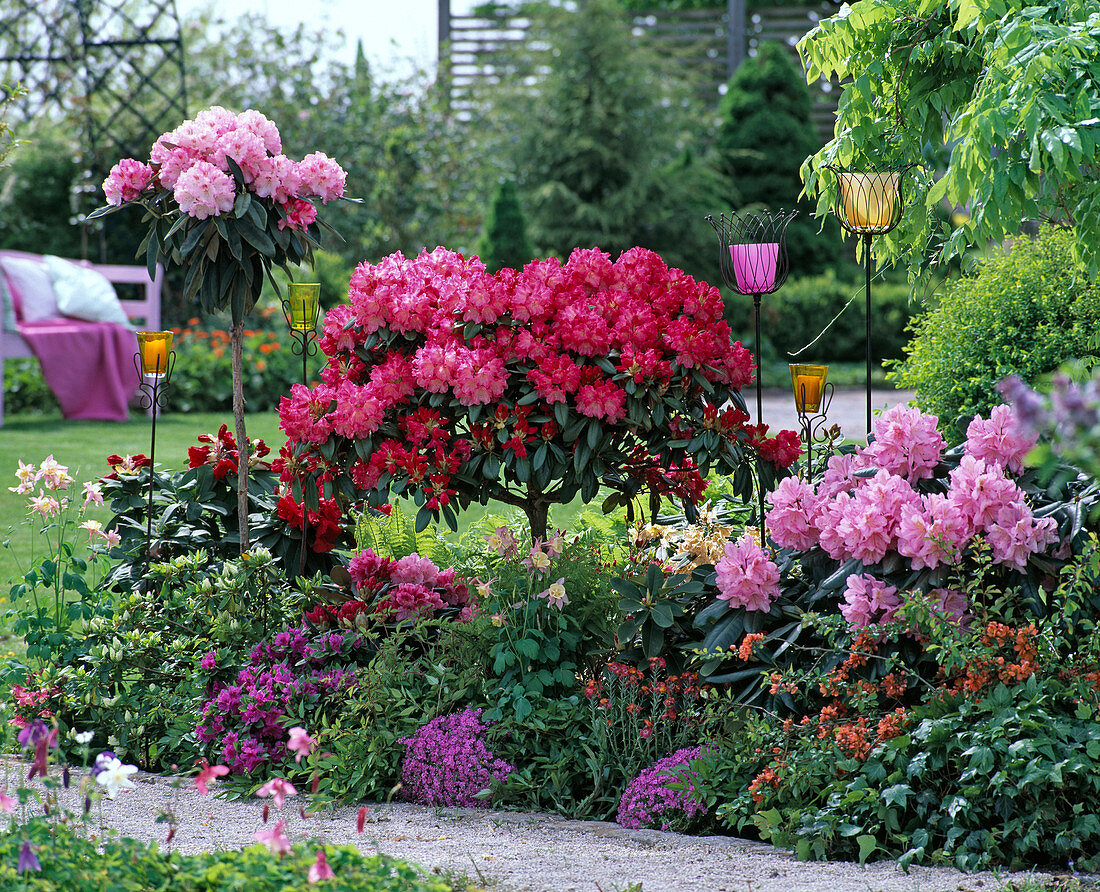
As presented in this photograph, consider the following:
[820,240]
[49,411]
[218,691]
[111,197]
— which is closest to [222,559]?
[218,691]

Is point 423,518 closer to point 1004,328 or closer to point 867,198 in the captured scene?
point 867,198

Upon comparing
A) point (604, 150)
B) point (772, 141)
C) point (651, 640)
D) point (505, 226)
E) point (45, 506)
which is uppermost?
point (772, 141)

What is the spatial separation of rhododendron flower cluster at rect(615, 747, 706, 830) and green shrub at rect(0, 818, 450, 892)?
0.73m

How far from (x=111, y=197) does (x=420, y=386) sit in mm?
1157

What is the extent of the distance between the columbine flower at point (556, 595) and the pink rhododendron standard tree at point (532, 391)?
0.96 ft

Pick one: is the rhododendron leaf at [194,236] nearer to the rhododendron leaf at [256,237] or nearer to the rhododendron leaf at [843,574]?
the rhododendron leaf at [256,237]

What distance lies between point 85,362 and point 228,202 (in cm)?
632

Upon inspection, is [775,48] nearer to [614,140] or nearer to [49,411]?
Result: [614,140]

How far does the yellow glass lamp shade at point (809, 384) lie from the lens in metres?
3.37

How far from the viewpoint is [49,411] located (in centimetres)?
949

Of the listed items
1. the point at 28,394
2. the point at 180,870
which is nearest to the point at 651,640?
the point at 180,870

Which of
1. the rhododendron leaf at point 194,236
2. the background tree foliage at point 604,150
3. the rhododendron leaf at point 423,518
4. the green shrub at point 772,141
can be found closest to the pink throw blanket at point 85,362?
the rhododendron leaf at point 194,236

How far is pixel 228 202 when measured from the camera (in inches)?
126

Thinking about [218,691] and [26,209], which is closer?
[218,691]
